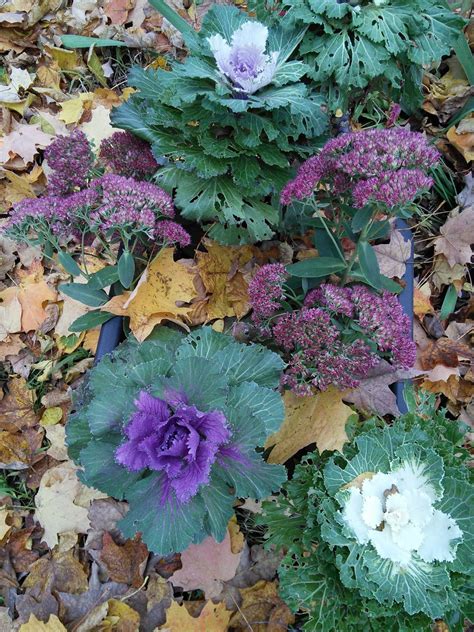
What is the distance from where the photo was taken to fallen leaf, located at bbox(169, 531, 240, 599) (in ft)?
5.01

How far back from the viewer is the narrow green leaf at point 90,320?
5.10 ft

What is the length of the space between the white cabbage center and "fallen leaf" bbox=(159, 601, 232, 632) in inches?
24.3

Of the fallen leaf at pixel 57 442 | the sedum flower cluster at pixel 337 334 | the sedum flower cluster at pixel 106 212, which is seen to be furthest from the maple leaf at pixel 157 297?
the fallen leaf at pixel 57 442

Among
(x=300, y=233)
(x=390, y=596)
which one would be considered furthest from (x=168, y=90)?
(x=390, y=596)

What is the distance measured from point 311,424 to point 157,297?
60 cm

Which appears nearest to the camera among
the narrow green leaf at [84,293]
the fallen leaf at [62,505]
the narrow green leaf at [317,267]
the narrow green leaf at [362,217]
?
the narrow green leaf at [362,217]

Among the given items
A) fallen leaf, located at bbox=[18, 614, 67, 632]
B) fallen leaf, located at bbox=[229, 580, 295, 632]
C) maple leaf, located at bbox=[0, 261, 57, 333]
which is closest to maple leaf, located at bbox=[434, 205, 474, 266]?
fallen leaf, located at bbox=[229, 580, 295, 632]

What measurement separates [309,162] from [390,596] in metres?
0.99

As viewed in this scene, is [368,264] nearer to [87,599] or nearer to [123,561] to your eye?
[123,561]

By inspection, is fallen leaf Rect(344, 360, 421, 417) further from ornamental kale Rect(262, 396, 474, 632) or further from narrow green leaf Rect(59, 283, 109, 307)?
narrow green leaf Rect(59, 283, 109, 307)

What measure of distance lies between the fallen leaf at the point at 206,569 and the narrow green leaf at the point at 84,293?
77 cm

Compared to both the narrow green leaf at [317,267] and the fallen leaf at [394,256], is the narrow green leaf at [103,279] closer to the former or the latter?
the narrow green leaf at [317,267]

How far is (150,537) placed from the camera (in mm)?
1058

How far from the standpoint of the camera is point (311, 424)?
5.01ft
